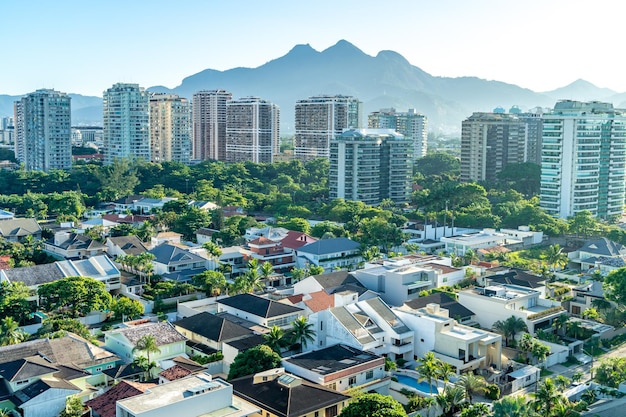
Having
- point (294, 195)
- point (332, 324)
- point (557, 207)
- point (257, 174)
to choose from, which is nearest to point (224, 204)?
point (294, 195)

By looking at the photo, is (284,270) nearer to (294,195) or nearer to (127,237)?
(127,237)

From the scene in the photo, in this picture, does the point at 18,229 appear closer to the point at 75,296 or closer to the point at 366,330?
the point at 75,296

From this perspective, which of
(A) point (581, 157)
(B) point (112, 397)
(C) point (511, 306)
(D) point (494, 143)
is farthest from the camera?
(D) point (494, 143)

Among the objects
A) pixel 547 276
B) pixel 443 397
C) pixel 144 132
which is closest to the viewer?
pixel 443 397

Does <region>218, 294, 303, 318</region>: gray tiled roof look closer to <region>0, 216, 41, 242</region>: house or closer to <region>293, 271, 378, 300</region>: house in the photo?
<region>293, 271, 378, 300</region>: house

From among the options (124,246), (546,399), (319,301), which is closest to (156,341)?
(319,301)

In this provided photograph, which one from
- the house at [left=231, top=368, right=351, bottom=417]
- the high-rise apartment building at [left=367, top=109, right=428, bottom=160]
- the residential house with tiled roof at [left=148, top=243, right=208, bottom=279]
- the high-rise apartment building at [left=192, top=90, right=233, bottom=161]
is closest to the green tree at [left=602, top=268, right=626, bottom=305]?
the house at [left=231, top=368, right=351, bottom=417]

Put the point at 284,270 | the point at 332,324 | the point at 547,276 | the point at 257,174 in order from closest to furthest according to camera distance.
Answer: the point at 332,324
the point at 547,276
the point at 284,270
the point at 257,174
